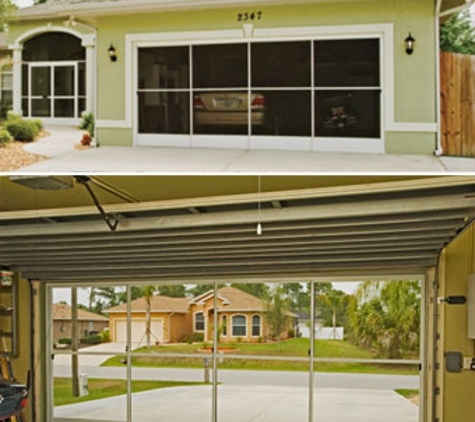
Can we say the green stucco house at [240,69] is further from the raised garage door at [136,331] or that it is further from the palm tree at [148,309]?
the raised garage door at [136,331]

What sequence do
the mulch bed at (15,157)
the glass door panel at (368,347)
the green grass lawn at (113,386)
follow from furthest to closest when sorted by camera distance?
the green grass lawn at (113,386), the glass door panel at (368,347), the mulch bed at (15,157)

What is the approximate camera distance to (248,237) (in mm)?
5656

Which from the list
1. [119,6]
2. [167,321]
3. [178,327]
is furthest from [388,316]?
[119,6]

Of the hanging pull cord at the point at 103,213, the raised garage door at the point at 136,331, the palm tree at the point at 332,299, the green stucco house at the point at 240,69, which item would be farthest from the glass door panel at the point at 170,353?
the green stucco house at the point at 240,69

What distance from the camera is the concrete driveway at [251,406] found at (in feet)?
25.0

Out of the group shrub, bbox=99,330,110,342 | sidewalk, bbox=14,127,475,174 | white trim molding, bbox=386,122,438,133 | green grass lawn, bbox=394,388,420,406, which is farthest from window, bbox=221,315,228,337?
white trim molding, bbox=386,122,438,133

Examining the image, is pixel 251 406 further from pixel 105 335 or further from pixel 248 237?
pixel 248 237

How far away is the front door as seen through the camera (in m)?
3.07

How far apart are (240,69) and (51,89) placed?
81 centimetres

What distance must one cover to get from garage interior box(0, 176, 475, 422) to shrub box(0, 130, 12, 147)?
0.54 metres

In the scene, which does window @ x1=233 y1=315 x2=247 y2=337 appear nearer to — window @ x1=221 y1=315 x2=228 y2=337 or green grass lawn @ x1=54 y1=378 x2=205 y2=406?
window @ x1=221 y1=315 x2=228 y2=337

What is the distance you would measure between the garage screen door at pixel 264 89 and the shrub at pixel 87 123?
21 cm

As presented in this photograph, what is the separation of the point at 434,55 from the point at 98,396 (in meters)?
6.49

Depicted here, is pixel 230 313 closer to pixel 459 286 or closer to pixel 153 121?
pixel 459 286
